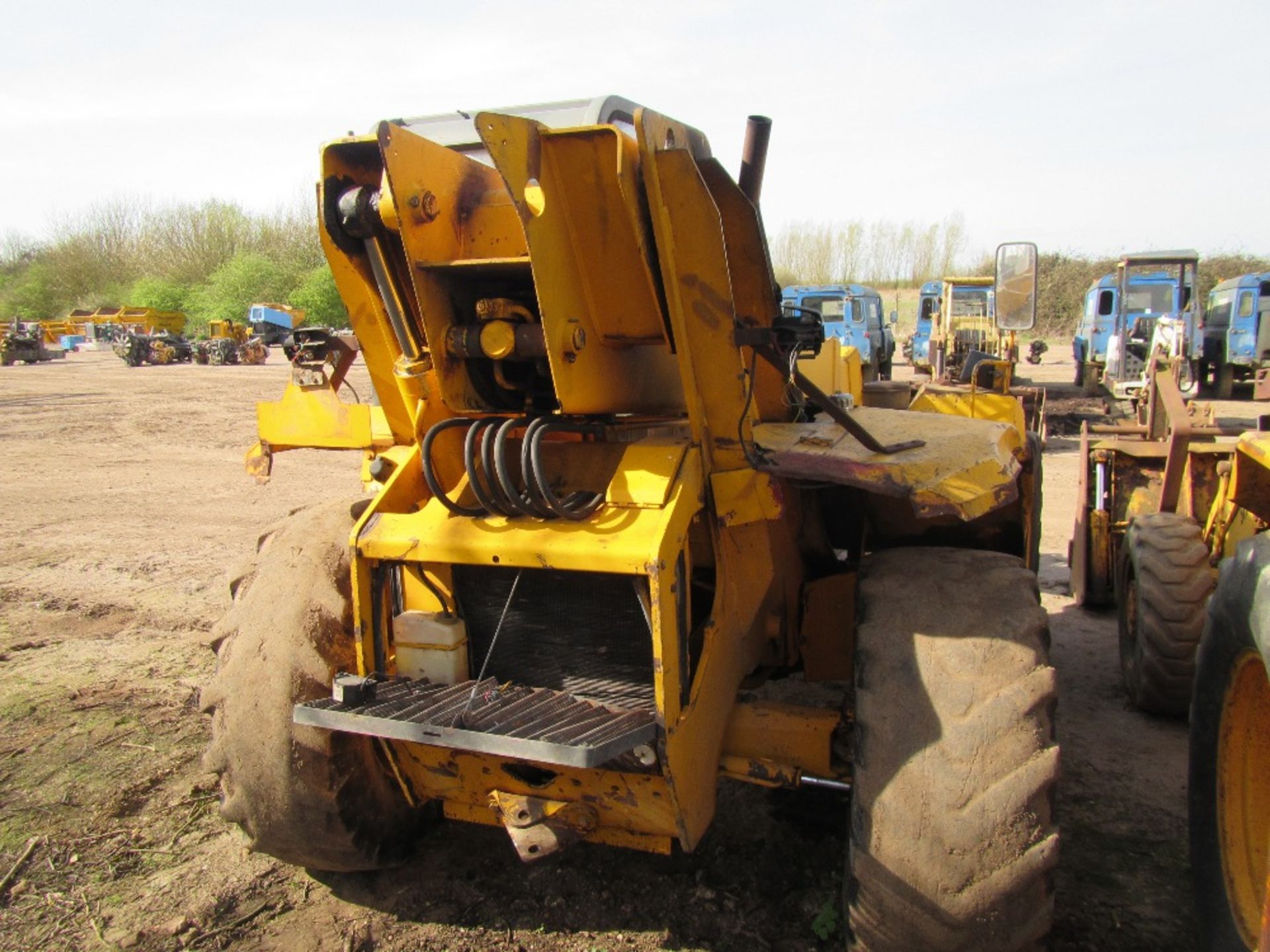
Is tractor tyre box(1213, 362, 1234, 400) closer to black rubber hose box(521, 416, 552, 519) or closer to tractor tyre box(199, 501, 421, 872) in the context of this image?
black rubber hose box(521, 416, 552, 519)

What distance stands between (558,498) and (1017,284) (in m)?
2.74

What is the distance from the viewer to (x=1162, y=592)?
14.6 feet

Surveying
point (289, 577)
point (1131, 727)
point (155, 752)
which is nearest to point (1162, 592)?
point (1131, 727)

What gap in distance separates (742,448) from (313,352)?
5.90 feet

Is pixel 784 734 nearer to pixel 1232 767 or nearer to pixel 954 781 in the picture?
pixel 954 781

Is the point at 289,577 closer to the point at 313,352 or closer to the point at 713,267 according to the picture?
the point at 313,352

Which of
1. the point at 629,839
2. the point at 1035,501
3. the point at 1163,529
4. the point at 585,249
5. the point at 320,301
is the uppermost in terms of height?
the point at 320,301

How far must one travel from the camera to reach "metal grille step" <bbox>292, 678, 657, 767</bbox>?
7.72 feet

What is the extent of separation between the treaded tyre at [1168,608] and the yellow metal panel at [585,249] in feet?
9.82

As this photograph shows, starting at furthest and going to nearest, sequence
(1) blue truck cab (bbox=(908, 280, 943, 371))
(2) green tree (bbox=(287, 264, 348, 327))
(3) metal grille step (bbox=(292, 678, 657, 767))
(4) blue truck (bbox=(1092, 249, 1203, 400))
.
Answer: (2) green tree (bbox=(287, 264, 348, 327)), (1) blue truck cab (bbox=(908, 280, 943, 371)), (4) blue truck (bbox=(1092, 249, 1203, 400)), (3) metal grille step (bbox=(292, 678, 657, 767))

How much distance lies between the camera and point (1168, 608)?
4418mm

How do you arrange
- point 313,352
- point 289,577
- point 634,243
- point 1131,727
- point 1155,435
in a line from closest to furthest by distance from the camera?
point 634,243
point 289,577
point 313,352
point 1131,727
point 1155,435

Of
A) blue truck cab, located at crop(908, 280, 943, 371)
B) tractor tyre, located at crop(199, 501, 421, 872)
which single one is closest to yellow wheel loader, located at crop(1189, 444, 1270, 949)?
tractor tyre, located at crop(199, 501, 421, 872)

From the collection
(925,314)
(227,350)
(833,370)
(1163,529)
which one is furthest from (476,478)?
(227,350)
